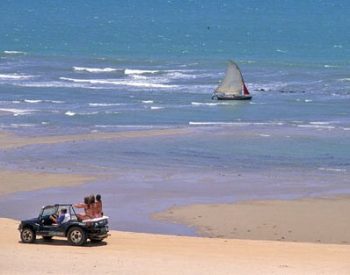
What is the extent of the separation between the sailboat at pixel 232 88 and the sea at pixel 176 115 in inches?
45.6

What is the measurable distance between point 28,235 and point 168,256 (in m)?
4.26

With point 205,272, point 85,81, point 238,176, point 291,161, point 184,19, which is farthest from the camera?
point 184,19

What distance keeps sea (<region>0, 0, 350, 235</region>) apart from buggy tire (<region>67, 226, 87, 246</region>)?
4498 mm

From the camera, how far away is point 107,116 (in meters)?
66.3

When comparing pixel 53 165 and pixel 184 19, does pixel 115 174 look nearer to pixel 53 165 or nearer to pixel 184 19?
pixel 53 165

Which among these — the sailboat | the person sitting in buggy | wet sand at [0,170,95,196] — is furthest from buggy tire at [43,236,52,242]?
the sailboat

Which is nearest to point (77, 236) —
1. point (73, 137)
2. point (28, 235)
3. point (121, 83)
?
point (28, 235)

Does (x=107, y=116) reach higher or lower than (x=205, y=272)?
higher

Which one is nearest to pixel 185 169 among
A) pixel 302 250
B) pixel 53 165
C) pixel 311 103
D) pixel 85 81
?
pixel 53 165

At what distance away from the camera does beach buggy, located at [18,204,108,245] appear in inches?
1268

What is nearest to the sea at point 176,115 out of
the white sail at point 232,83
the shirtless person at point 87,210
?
the white sail at point 232,83

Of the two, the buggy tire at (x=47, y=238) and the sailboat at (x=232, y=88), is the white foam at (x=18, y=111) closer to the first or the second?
the sailboat at (x=232, y=88)

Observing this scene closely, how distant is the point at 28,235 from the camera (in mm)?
32812

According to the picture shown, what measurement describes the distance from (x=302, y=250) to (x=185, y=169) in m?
16.1
